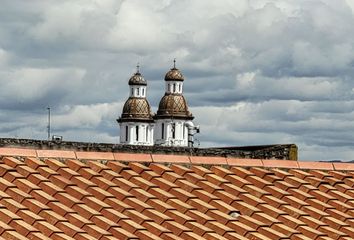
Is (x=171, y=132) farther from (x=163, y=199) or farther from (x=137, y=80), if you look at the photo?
(x=163, y=199)

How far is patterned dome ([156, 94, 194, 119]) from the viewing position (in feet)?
424

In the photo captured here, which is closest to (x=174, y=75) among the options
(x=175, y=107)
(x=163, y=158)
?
(x=175, y=107)

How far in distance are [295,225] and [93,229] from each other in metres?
2.67

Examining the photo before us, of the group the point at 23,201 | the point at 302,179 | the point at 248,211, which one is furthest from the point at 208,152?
the point at 23,201

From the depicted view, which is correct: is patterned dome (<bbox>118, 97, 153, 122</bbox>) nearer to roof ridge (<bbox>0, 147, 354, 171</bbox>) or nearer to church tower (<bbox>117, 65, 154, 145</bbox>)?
church tower (<bbox>117, 65, 154, 145</bbox>)

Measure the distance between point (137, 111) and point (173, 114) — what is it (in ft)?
18.2

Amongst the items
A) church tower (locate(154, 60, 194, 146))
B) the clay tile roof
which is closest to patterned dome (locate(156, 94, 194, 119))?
church tower (locate(154, 60, 194, 146))

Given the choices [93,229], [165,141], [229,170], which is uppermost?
[165,141]

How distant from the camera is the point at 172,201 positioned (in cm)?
1160

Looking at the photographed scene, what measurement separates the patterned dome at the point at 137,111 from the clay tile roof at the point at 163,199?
117836 mm

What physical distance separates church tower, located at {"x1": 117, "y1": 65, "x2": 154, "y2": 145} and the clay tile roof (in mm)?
116871

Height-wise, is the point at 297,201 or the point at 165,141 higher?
the point at 165,141

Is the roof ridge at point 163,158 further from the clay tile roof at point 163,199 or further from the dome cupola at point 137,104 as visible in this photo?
the dome cupola at point 137,104

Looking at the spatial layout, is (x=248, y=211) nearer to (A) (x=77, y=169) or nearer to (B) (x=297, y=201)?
(B) (x=297, y=201)
